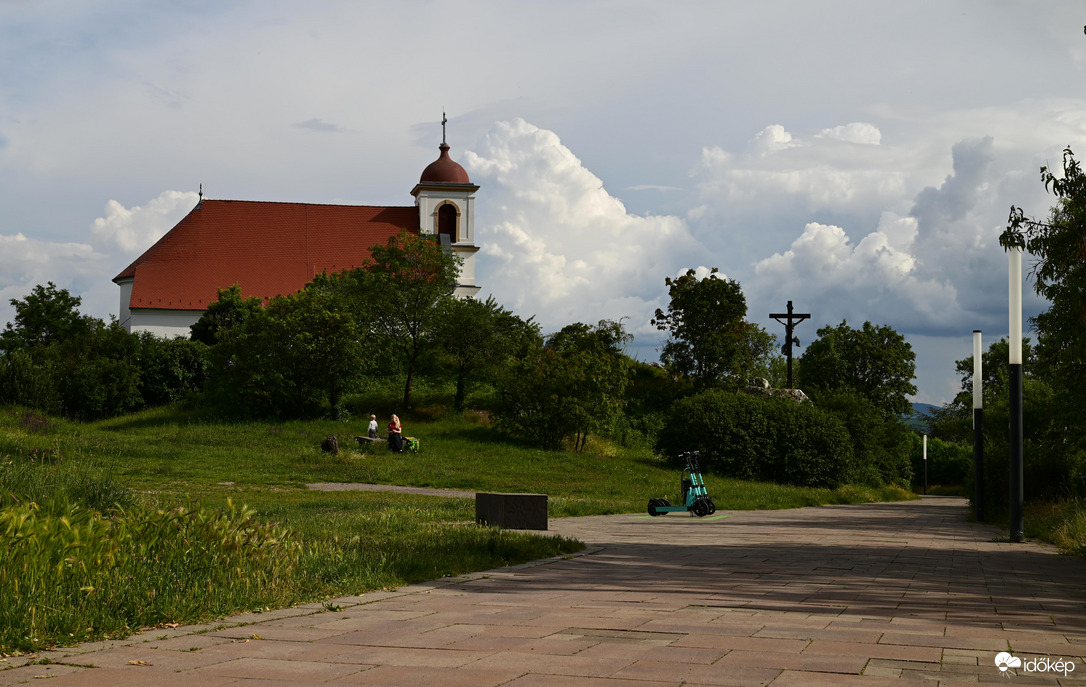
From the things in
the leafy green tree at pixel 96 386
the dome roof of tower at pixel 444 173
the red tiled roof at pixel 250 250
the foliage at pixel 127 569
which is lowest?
the foliage at pixel 127 569

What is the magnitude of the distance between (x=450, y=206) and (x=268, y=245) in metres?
12.6

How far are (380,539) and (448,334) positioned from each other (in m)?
28.2

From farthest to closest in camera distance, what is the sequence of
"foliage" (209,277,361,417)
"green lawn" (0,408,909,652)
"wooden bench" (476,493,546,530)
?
"foliage" (209,277,361,417) → "wooden bench" (476,493,546,530) → "green lawn" (0,408,909,652)

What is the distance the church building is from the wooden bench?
4666 centimetres

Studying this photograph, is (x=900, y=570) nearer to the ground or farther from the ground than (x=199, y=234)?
nearer to the ground

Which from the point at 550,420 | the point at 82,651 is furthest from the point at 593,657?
the point at 550,420

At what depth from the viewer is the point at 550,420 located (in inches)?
1309

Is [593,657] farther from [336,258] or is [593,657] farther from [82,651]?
[336,258]

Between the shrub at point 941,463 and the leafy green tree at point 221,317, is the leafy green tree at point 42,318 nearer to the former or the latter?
the leafy green tree at point 221,317

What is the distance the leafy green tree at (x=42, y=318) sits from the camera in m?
64.0

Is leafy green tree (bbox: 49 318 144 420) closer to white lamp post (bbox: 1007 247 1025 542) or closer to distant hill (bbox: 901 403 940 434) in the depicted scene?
white lamp post (bbox: 1007 247 1025 542)

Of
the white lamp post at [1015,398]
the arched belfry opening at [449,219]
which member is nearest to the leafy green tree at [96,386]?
the arched belfry opening at [449,219]

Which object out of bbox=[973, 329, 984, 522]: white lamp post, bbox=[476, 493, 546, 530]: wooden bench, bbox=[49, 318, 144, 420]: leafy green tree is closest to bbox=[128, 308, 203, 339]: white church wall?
bbox=[49, 318, 144, 420]: leafy green tree

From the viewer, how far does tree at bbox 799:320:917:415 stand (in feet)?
194
